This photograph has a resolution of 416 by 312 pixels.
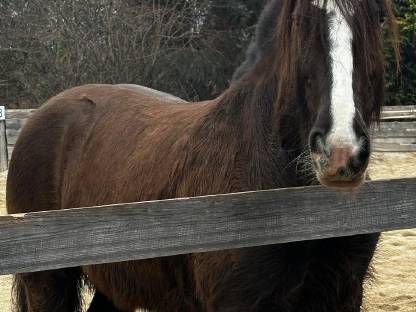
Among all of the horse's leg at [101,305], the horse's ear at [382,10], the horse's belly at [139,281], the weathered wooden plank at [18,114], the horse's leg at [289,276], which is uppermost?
the horse's ear at [382,10]

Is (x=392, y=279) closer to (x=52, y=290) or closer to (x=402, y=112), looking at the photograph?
(x=52, y=290)

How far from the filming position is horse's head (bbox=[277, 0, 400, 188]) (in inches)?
88.1

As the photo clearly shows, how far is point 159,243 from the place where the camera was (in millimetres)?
2359

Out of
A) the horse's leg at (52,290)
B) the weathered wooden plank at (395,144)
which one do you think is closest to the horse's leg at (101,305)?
the horse's leg at (52,290)

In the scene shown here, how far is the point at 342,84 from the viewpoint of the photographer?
234 cm

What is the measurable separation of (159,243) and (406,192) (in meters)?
1.10

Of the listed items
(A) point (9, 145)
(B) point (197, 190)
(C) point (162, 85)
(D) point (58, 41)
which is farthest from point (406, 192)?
(C) point (162, 85)

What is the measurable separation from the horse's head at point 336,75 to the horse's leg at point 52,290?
87.6 inches

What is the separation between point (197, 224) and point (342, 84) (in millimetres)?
744

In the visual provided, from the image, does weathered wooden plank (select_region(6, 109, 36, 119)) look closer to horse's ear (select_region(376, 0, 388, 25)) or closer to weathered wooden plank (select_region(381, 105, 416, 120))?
weathered wooden plank (select_region(381, 105, 416, 120))

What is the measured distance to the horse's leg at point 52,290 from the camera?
4176mm

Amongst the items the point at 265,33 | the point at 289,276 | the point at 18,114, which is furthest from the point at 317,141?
the point at 18,114

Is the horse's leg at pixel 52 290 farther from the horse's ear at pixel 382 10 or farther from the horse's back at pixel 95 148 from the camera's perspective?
the horse's ear at pixel 382 10

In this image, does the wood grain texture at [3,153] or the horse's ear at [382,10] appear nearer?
the horse's ear at [382,10]
